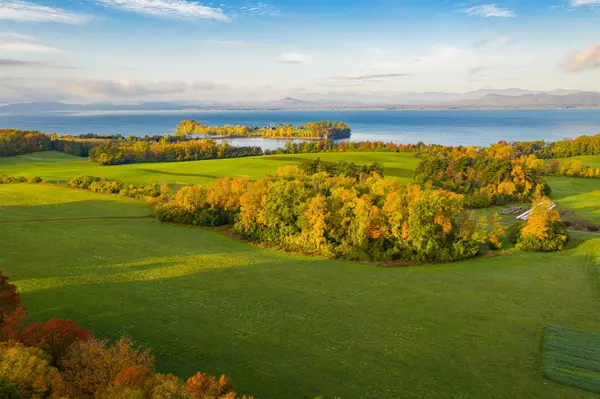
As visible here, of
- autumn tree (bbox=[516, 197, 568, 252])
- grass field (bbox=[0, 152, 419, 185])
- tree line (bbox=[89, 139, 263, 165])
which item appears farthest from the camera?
tree line (bbox=[89, 139, 263, 165])

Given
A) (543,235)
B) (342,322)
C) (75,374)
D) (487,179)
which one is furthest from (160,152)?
(75,374)

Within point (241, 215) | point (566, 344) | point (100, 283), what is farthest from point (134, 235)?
point (566, 344)

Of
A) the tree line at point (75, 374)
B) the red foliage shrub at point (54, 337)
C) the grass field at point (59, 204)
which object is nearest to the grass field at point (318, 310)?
the red foliage shrub at point (54, 337)

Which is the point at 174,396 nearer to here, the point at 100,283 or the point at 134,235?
the point at 100,283

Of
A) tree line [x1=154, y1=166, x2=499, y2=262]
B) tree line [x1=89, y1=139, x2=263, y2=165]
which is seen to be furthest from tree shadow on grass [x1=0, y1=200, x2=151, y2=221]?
tree line [x1=89, y1=139, x2=263, y2=165]

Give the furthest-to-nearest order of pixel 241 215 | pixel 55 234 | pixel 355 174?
pixel 355 174
pixel 241 215
pixel 55 234

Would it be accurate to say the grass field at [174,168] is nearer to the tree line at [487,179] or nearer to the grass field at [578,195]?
the tree line at [487,179]

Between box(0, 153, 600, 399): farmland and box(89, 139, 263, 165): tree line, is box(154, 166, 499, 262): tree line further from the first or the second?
box(89, 139, 263, 165): tree line
